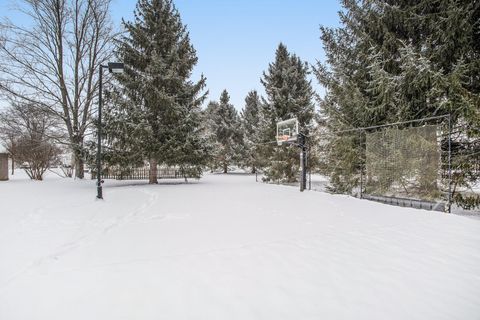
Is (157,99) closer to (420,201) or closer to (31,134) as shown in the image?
(31,134)

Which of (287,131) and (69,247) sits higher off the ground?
(287,131)

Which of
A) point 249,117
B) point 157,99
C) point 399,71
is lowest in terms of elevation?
point 399,71

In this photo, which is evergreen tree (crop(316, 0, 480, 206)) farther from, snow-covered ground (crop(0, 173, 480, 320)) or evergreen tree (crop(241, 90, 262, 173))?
evergreen tree (crop(241, 90, 262, 173))

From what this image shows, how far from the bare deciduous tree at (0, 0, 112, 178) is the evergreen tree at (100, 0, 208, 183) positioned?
124 inches

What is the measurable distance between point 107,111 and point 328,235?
41.6ft

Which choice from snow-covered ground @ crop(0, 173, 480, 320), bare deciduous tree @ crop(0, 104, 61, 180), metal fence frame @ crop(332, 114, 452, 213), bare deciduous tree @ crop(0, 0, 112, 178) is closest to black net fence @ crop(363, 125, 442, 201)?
metal fence frame @ crop(332, 114, 452, 213)

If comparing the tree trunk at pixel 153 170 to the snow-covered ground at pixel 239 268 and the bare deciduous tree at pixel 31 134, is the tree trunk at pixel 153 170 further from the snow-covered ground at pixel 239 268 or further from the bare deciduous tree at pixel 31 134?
the snow-covered ground at pixel 239 268

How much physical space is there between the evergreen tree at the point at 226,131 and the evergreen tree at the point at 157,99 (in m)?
13.1

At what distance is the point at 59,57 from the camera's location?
15812mm

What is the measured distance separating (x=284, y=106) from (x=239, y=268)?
541 inches

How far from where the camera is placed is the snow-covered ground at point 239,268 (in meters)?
2.19

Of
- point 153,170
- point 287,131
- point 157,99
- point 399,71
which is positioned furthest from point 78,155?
point 399,71

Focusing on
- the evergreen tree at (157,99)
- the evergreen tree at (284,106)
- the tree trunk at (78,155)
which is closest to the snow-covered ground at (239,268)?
the evergreen tree at (157,99)

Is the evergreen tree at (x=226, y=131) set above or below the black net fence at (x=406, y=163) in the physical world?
above
